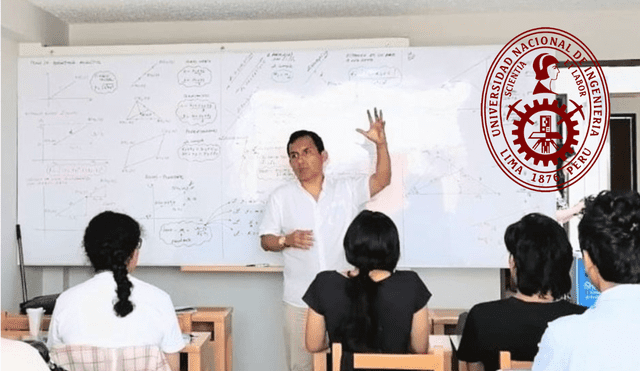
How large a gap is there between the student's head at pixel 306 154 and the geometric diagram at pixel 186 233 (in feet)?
2.56

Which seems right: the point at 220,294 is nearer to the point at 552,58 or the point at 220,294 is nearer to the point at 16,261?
the point at 16,261

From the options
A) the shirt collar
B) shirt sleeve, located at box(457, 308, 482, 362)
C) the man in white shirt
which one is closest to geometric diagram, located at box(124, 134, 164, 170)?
the man in white shirt

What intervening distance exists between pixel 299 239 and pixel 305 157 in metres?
0.44

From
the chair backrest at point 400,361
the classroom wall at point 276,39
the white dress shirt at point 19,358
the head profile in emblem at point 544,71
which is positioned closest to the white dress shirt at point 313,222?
the classroom wall at point 276,39

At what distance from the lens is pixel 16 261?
13.2 feet

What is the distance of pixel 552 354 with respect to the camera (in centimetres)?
145

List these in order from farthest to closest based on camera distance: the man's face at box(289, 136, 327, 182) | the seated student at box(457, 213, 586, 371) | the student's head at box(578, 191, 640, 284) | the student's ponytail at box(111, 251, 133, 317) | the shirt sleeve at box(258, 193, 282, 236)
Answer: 1. the shirt sleeve at box(258, 193, 282, 236)
2. the man's face at box(289, 136, 327, 182)
3. the student's ponytail at box(111, 251, 133, 317)
4. the seated student at box(457, 213, 586, 371)
5. the student's head at box(578, 191, 640, 284)

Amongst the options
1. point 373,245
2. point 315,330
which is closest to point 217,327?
point 315,330

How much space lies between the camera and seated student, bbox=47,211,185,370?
7.19 ft

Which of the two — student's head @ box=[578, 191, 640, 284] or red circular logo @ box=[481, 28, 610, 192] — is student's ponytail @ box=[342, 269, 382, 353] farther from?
red circular logo @ box=[481, 28, 610, 192]

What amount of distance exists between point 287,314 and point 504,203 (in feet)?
4.62

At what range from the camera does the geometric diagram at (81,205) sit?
403 cm

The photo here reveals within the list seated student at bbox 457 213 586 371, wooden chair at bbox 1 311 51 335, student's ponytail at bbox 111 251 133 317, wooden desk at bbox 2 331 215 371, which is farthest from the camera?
wooden chair at bbox 1 311 51 335

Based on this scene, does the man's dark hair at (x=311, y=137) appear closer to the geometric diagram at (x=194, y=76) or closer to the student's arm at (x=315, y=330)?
the geometric diagram at (x=194, y=76)
